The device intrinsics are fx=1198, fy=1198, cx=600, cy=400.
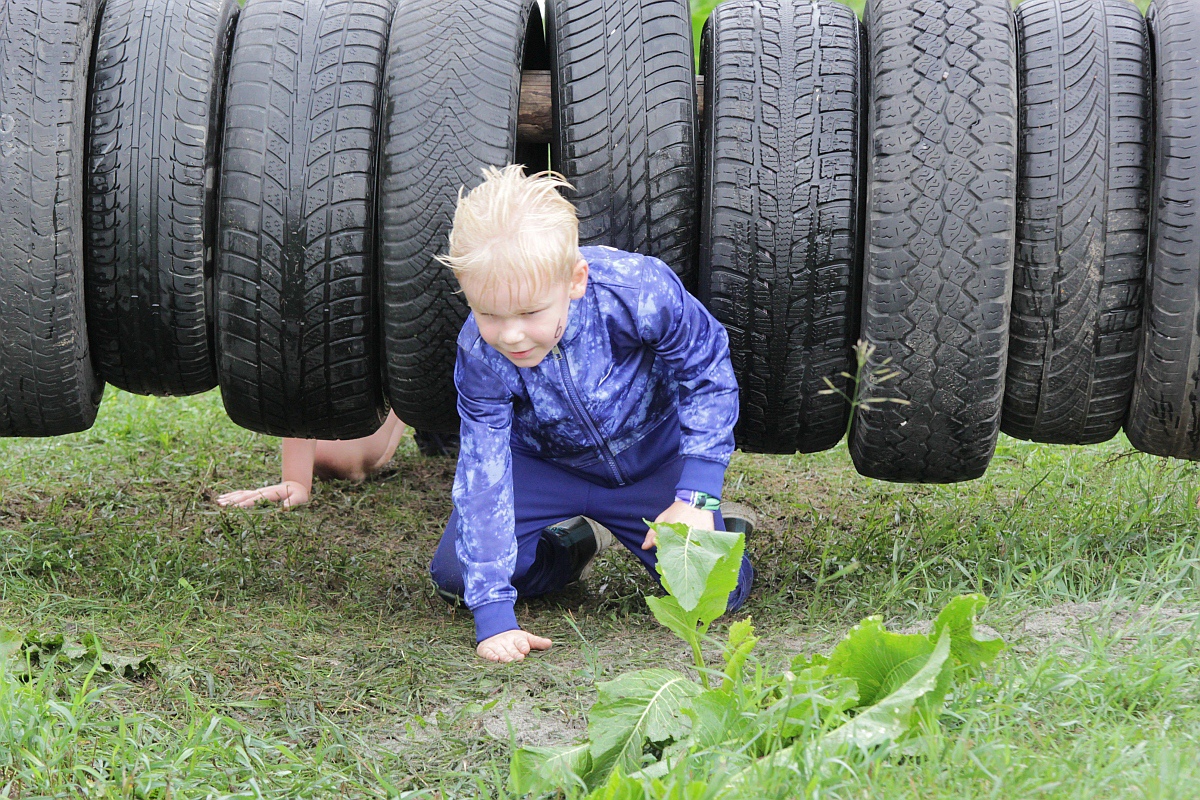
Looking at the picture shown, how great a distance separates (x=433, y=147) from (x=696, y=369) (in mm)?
911

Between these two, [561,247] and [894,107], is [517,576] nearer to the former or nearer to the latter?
[561,247]

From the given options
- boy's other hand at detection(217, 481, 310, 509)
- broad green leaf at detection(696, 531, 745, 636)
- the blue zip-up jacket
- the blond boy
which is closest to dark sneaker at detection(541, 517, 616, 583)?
the blond boy

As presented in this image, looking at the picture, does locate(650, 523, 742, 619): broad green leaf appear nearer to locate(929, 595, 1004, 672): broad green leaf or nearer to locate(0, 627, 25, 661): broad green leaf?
locate(929, 595, 1004, 672): broad green leaf

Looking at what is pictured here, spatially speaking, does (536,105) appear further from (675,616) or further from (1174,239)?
(1174,239)

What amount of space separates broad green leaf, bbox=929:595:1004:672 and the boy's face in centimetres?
111

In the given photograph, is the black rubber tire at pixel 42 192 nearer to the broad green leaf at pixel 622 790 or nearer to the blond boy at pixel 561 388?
the blond boy at pixel 561 388

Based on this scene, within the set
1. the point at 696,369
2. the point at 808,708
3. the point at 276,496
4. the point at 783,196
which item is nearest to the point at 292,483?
the point at 276,496

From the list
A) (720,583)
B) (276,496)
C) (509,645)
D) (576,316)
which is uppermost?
(576,316)

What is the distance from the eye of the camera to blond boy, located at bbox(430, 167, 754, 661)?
279 centimetres

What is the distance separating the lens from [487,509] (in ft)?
10.5

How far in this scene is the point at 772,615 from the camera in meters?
3.46

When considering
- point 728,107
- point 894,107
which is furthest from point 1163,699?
point 728,107

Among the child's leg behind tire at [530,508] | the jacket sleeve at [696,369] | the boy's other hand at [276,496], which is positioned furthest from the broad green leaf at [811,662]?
the boy's other hand at [276,496]

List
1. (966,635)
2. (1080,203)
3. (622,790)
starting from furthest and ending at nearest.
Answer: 1. (1080,203)
2. (966,635)
3. (622,790)
